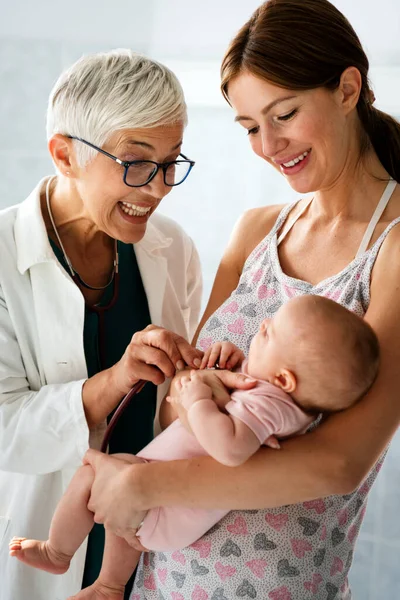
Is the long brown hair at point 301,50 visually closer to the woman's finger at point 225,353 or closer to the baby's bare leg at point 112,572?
the woman's finger at point 225,353

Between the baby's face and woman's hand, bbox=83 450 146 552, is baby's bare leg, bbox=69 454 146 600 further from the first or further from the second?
the baby's face

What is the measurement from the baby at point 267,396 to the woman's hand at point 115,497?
0.12ft

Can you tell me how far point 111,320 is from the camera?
6.91 ft

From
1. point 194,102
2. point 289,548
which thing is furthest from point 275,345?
point 194,102

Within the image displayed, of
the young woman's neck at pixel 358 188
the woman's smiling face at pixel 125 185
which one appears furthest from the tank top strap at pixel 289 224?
the woman's smiling face at pixel 125 185

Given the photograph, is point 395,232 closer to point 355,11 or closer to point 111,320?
point 111,320

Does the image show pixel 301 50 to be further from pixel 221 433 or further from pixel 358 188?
A: pixel 221 433

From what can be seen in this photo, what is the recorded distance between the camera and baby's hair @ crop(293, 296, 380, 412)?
56.2 inches

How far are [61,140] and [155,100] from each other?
0.28 metres

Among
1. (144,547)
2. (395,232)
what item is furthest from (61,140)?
(144,547)

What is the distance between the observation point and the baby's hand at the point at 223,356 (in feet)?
5.39

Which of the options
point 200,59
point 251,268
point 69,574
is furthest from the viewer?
point 200,59

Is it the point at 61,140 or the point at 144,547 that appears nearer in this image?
the point at 144,547

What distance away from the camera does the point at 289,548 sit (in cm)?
160
